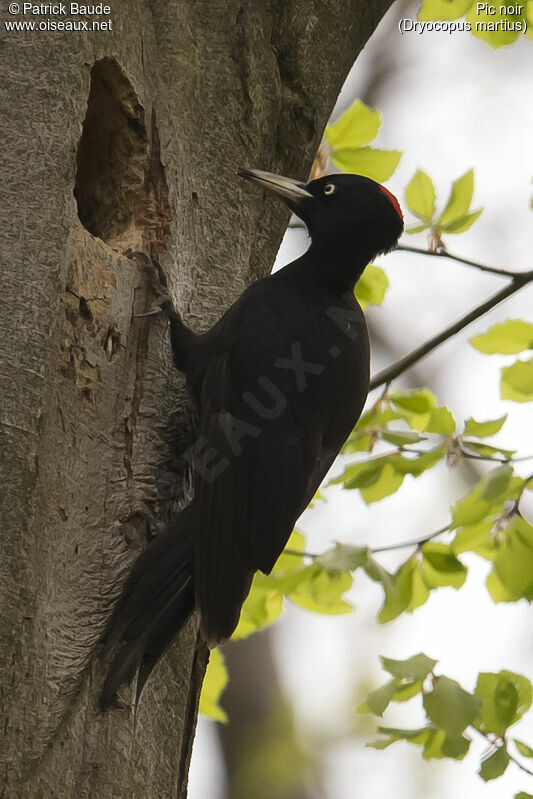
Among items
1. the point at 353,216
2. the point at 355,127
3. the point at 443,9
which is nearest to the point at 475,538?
the point at 353,216

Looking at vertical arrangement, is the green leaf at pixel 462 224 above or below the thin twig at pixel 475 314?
above

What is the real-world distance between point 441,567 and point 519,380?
626 mm

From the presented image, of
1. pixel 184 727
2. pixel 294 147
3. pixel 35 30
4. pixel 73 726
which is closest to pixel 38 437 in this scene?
pixel 73 726

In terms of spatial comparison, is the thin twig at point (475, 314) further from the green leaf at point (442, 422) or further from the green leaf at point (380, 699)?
the green leaf at point (380, 699)

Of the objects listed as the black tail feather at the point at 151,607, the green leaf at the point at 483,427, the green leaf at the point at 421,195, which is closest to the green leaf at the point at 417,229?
the green leaf at the point at 421,195

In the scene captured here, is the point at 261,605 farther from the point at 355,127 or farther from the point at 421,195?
the point at 355,127

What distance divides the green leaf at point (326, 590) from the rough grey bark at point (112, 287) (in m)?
0.71

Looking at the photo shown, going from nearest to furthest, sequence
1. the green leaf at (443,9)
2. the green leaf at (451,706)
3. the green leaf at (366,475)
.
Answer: the green leaf at (451,706) → the green leaf at (366,475) → the green leaf at (443,9)

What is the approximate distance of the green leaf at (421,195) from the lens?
135 inches

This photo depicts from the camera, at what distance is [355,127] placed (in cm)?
360

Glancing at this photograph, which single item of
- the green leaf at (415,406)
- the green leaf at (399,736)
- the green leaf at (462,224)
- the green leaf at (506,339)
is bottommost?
the green leaf at (399,736)

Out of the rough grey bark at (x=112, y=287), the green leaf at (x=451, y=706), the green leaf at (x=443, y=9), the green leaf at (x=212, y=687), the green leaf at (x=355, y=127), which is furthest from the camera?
the green leaf at (x=212, y=687)

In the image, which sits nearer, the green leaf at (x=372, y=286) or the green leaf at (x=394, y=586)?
the green leaf at (x=394, y=586)

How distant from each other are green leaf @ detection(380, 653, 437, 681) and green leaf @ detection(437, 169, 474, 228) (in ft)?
4.42
